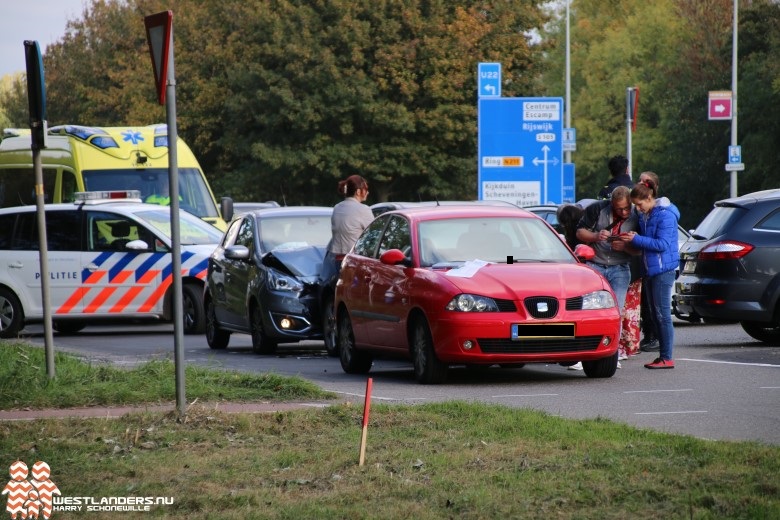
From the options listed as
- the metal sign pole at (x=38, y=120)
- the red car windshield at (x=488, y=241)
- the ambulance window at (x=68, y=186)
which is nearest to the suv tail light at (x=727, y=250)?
the red car windshield at (x=488, y=241)

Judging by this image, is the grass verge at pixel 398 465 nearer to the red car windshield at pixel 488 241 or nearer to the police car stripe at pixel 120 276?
the red car windshield at pixel 488 241

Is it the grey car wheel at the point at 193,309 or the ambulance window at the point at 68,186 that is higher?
the ambulance window at the point at 68,186

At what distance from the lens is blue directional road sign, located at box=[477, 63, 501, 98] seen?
113 feet

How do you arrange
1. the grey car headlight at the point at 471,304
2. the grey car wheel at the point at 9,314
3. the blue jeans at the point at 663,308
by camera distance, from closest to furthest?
the grey car headlight at the point at 471,304 < the blue jeans at the point at 663,308 < the grey car wheel at the point at 9,314

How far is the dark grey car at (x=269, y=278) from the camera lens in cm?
1717

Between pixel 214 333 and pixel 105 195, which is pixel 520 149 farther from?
pixel 214 333

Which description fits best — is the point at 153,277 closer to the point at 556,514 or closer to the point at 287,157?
the point at 556,514

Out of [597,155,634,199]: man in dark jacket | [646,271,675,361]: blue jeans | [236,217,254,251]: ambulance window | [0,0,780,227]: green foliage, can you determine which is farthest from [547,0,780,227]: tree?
[646,271,675,361]: blue jeans

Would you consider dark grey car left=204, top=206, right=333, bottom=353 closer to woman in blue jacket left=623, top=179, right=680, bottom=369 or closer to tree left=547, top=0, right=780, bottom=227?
woman in blue jacket left=623, top=179, right=680, bottom=369

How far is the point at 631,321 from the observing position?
15156mm

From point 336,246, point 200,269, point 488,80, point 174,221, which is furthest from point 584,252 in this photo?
point 488,80

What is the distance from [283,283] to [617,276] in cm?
405

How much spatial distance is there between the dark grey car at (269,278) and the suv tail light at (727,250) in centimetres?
430

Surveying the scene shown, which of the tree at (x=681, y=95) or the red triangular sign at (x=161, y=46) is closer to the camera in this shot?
the red triangular sign at (x=161, y=46)
